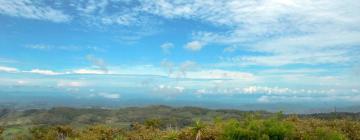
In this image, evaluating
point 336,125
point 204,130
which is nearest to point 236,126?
point 204,130

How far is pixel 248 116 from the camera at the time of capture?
1962 inches

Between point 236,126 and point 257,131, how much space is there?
2749mm

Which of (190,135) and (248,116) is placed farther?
(190,135)

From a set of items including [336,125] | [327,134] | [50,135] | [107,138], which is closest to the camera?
[327,134]

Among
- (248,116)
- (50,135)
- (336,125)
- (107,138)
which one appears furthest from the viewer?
(50,135)

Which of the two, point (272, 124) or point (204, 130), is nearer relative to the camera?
point (272, 124)

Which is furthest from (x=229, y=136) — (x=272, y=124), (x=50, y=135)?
(x=50, y=135)

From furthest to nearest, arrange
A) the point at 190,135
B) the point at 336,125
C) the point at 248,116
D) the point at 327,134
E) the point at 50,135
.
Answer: the point at 50,135 → the point at 336,125 → the point at 190,135 → the point at 248,116 → the point at 327,134

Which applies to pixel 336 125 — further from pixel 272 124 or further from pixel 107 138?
pixel 107 138

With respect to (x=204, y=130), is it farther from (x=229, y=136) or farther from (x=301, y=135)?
(x=301, y=135)

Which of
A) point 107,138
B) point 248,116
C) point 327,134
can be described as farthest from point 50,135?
point 327,134

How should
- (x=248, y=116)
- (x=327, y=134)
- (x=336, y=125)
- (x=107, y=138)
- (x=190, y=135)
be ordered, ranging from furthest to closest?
(x=107, y=138)
(x=336, y=125)
(x=190, y=135)
(x=248, y=116)
(x=327, y=134)

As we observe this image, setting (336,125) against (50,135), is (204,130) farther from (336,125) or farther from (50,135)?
(50,135)

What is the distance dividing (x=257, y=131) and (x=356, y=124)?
57.9ft
